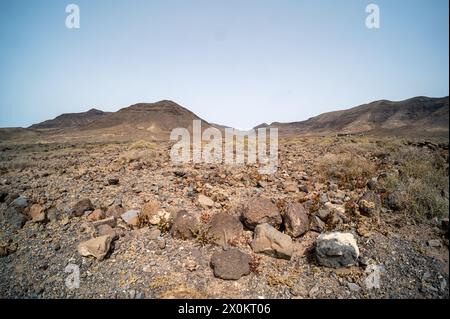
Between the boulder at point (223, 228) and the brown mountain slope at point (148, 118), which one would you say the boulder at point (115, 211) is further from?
the brown mountain slope at point (148, 118)

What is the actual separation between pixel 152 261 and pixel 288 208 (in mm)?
2293

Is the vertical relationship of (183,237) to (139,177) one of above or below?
below

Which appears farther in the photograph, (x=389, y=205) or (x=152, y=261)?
(x=389, y=205)

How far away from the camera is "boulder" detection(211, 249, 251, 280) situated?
3.28m

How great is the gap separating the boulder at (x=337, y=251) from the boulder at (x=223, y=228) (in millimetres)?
1291

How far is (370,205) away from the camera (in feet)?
14.5

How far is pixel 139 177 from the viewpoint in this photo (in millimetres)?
7730

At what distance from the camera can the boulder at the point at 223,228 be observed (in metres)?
4.00

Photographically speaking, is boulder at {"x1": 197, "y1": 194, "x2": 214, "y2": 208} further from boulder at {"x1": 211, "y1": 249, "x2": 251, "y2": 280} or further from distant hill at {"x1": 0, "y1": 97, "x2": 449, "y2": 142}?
distant hill at {"x1": 0, "y1": 97, "x2": 449, "y2": 142}

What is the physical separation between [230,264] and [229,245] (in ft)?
1.81

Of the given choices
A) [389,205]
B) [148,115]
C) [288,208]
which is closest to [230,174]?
[288,208]

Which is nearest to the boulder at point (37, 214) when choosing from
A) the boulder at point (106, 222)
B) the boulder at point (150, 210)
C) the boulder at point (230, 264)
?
the boulder at point (106, 222)
